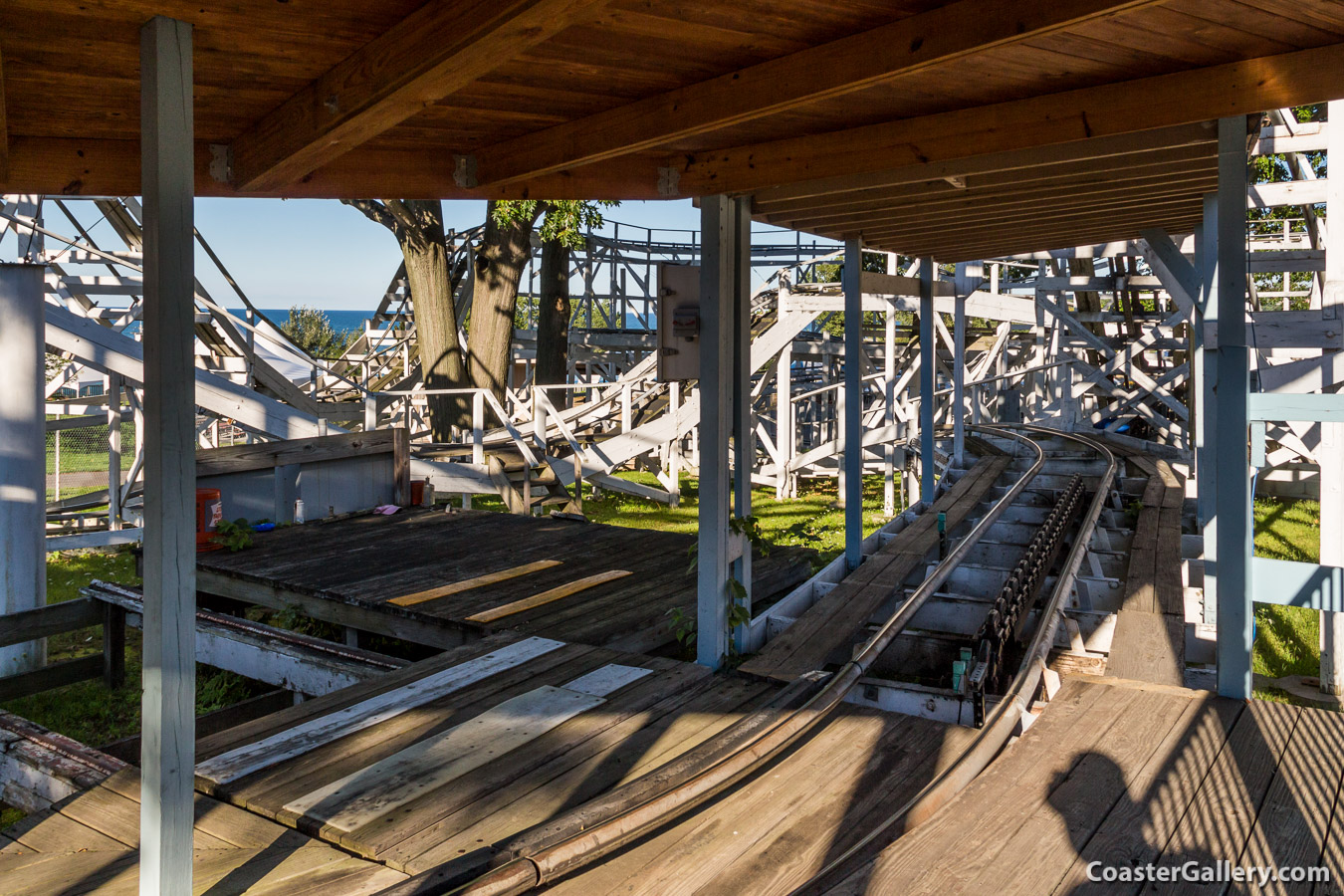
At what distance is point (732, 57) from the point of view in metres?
3.71

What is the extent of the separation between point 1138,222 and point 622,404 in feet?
31.9

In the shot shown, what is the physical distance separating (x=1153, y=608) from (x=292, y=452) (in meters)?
7.06

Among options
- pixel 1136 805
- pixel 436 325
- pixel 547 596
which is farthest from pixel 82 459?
pixel 1136 805

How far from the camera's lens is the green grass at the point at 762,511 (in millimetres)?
14088

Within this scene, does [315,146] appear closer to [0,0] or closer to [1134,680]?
[0,0]

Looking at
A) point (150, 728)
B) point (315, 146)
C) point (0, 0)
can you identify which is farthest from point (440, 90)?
point (150, 728)

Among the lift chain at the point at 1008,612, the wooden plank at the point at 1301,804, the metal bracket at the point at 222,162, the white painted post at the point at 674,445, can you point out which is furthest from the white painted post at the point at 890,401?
the metal bracket at the point at 222,162

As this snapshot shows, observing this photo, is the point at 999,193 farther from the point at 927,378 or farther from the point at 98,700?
the point at 98,700

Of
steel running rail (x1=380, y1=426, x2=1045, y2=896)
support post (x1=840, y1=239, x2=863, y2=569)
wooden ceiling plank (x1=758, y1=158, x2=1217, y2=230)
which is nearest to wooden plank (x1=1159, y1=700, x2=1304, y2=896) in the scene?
steel running rail (x1=380, y1=426, x2=1045, y2=896)

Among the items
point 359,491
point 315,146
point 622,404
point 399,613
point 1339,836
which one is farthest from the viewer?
point 622,404

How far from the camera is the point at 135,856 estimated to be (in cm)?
318

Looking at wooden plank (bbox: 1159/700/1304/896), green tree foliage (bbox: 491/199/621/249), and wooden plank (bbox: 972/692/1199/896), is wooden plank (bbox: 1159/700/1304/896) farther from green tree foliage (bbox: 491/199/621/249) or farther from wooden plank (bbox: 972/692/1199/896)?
green tree foliage (bbox: 491/199/621/249)

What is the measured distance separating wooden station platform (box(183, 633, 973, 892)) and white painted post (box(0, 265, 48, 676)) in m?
2.89

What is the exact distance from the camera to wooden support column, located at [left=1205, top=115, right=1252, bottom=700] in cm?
374
